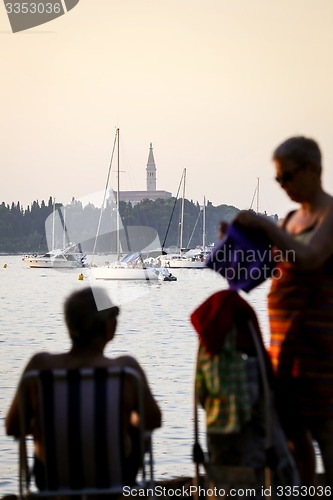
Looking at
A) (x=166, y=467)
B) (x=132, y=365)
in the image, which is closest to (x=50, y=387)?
(x=132, y=365)

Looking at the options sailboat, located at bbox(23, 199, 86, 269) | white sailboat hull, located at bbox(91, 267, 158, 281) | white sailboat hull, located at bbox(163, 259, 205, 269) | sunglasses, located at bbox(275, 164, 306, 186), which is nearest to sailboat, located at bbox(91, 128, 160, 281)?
white sailboat hull, located at bbox(91, 267, 158, 281)

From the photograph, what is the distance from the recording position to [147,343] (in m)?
32.1

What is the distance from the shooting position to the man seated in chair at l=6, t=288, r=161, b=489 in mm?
3742

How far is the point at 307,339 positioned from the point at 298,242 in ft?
1.19

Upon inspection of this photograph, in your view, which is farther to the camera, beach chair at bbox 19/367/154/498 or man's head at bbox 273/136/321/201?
man's head at bbox 273/136/321/201

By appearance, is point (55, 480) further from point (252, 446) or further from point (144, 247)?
point (144, 247)

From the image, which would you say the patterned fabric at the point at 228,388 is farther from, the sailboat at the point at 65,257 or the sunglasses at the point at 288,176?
the sailboat at the point at 65,257

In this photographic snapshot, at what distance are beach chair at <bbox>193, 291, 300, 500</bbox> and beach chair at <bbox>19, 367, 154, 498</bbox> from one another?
0.35 meters

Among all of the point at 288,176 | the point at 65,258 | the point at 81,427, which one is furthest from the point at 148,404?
the point at 65,258

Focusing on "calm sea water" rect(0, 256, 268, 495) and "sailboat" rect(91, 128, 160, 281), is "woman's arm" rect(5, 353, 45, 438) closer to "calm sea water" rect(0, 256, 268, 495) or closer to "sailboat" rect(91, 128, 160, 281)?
"calm sea water" rect(0, 256, 268, 495)

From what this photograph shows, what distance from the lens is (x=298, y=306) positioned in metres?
3.82

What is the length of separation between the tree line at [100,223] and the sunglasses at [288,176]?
0.86ft

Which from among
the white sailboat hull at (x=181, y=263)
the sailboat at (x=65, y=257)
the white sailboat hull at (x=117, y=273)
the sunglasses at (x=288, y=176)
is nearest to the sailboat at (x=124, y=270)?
the white sailboat hull at (x=117, y=273)

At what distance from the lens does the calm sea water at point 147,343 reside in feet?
38.8
